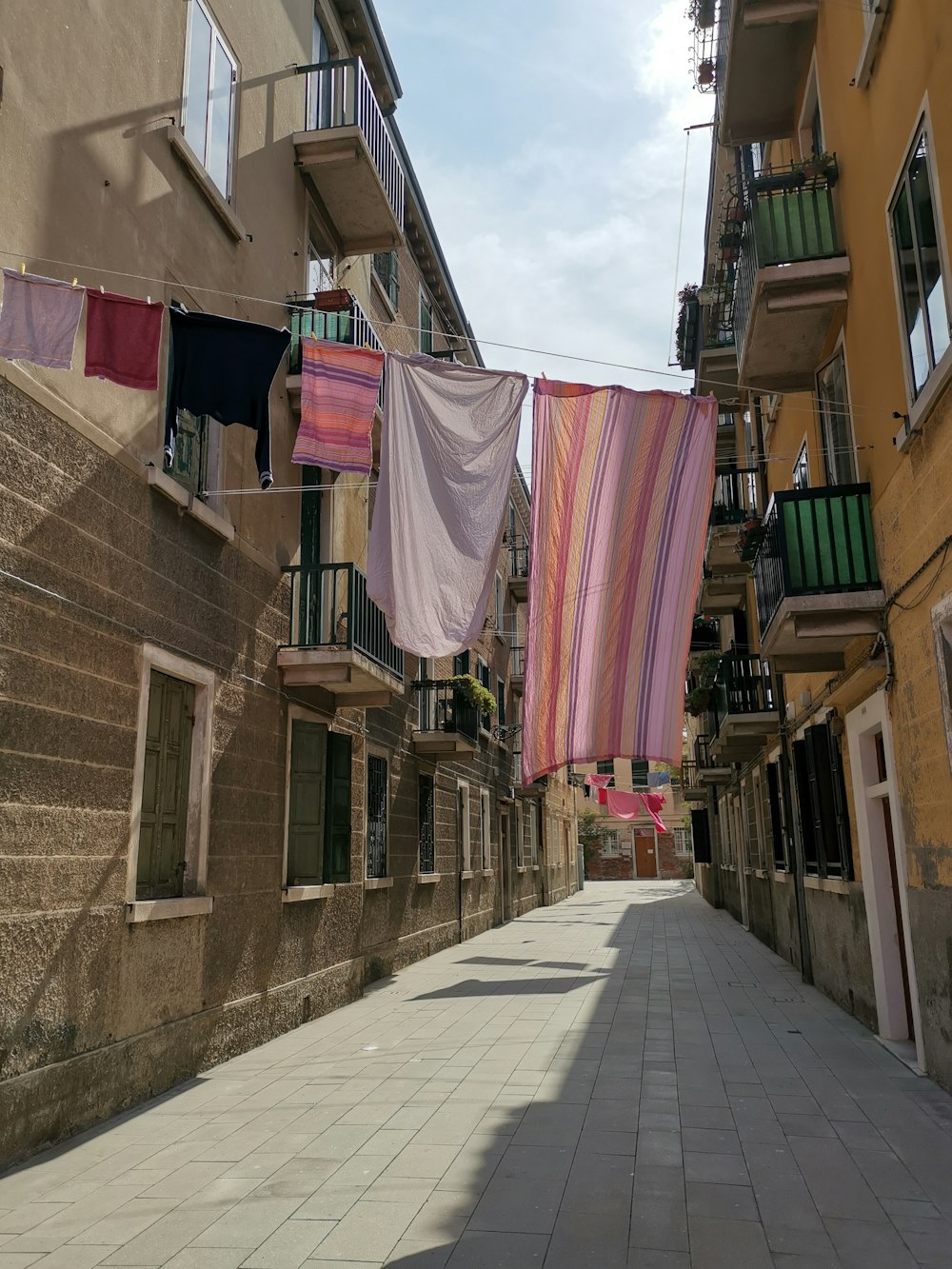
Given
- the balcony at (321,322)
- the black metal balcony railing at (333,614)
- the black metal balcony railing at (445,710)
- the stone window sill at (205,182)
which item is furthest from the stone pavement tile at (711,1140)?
the black metal balcony railing at (445,710)

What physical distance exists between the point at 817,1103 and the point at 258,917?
5076 mm

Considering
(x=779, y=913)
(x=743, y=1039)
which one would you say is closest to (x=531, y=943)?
(x=779, y=913)

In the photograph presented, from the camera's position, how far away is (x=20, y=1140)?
540 centimetres

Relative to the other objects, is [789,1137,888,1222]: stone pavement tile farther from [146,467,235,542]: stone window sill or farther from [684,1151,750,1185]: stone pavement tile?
[146,467,235,542]: stone window sill

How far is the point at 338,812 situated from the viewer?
35.4 ft

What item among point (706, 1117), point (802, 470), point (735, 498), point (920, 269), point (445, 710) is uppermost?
point (735, 498)

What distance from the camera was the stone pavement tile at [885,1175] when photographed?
15.5 feet

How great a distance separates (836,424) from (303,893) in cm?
Answer: 725

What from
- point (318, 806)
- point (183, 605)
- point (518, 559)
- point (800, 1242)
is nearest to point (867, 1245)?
point (800, 1242)

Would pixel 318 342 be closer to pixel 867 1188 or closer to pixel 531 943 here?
pixel 867 1188

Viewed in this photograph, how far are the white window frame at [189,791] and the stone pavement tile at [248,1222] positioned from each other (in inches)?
98.6

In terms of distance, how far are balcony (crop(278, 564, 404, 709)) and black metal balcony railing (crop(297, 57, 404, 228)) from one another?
16.9 ft

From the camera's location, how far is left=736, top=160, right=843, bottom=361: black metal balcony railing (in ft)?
28.5

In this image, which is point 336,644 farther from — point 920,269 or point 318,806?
point 920,269
